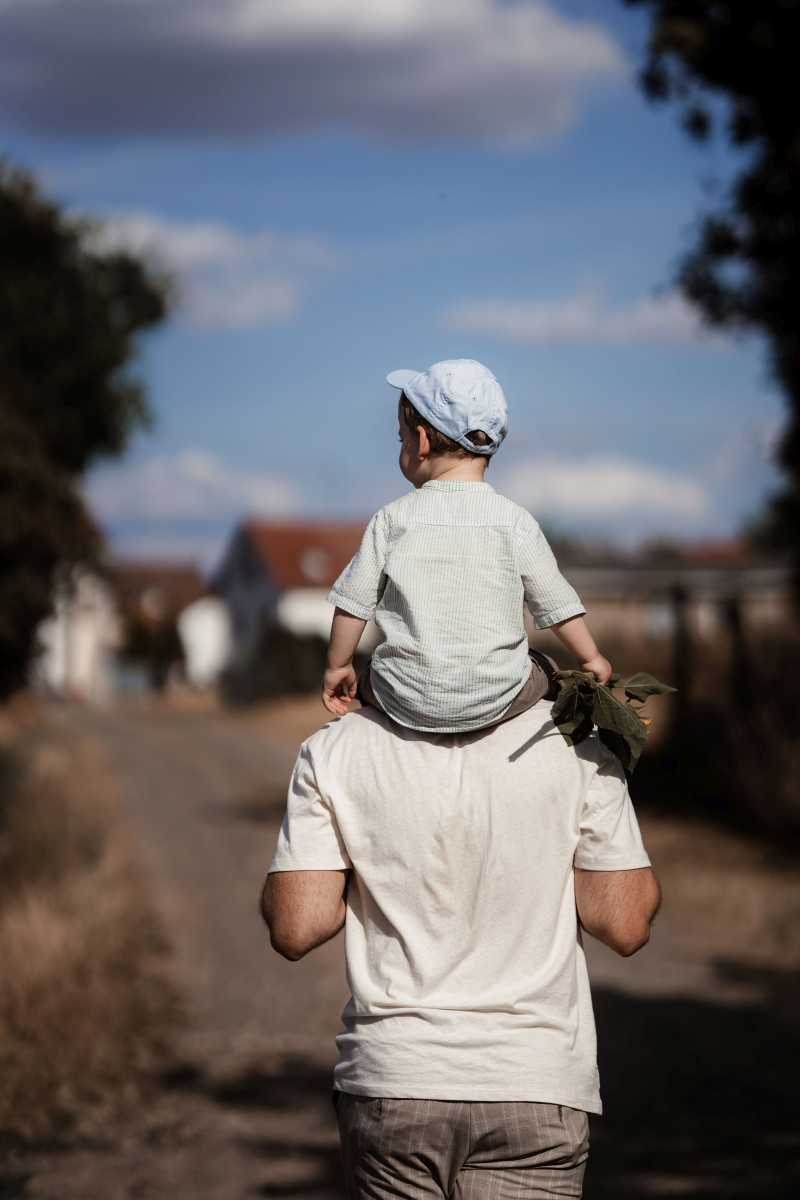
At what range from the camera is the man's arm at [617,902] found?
293 centimetres

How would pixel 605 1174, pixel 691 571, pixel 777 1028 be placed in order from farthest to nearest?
1. pixel 691 571
2. pixel 777 1028
3. pixel 605 1174

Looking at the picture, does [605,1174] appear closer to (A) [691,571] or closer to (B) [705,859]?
(B) [705,859]

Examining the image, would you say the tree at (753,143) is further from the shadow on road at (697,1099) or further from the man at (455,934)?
the man at (455,934)

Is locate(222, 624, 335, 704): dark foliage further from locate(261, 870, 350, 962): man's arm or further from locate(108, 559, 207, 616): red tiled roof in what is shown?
locate(108, 559, 207, 616): red tiled roof

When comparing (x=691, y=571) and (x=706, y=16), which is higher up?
(x=706, y=16)

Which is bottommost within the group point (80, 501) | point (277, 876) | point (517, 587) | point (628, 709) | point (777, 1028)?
point (777, 1028)

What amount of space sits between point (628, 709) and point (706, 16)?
11.5 metres

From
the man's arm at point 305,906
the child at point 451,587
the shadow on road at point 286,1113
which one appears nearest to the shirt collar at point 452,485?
the child at point 451,587

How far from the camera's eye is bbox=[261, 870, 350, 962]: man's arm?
288 centimetres

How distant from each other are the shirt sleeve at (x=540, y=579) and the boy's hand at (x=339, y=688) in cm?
35

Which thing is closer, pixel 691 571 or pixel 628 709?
pixel 628 709

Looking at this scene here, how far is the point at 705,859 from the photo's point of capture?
1559 cm

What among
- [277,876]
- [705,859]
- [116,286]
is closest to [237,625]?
[116,286]

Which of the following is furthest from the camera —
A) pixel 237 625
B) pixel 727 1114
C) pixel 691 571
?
pixel 237 625
